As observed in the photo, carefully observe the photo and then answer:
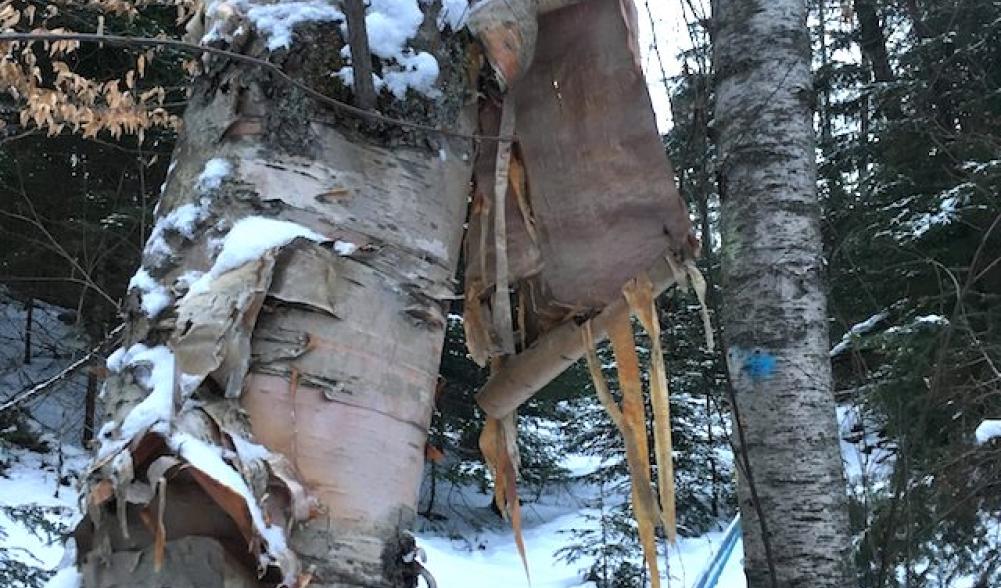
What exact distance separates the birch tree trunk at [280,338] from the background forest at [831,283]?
99.3 inches

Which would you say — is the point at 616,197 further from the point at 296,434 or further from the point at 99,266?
the point at 99,266

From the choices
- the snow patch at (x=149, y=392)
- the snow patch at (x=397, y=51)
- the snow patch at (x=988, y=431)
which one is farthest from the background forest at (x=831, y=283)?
the snow patch at (x=149, y=392)

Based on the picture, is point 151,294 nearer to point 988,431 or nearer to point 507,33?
point 507,33

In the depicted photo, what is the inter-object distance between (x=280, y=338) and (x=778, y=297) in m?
2.09

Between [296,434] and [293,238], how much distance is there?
0.68 feet

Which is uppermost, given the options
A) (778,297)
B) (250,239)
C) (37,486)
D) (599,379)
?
(37,486)

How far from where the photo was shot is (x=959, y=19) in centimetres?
758

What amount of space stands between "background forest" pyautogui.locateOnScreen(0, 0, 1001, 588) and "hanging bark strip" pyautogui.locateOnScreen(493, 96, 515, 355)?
84.6 inches

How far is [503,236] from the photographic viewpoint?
1.39 metres

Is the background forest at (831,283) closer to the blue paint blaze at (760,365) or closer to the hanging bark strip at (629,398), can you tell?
the blue paint blaze at (760,365)

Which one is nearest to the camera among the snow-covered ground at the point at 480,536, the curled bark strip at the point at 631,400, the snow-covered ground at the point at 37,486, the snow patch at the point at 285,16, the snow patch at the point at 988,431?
the snow patch at the point at 285,16

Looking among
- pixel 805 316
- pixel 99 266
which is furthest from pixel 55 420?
pixel 805 316

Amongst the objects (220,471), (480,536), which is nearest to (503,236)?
(220,471)

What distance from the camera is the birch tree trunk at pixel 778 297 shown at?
256 centimetres
